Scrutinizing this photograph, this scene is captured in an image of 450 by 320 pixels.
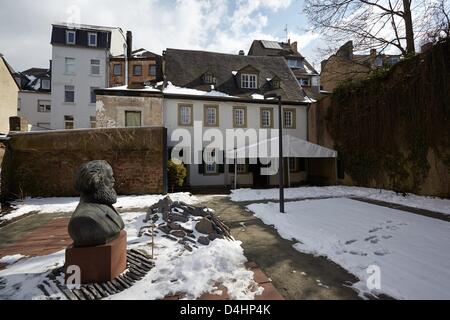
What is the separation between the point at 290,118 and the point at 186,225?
47.3ft

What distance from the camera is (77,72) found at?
2580 cm

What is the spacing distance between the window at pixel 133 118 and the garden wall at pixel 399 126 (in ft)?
40.9

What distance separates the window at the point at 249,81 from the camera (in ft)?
60.9

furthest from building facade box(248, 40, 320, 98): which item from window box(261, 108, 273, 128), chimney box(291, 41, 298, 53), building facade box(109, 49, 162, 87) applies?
window box(261, 108, 273, 128)

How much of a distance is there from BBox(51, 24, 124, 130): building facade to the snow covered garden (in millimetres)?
23960

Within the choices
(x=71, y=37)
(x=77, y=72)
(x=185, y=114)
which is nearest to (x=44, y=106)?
(x=77, y=72)

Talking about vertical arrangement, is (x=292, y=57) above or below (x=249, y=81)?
above

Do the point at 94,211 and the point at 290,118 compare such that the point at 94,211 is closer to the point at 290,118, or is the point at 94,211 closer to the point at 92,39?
the point at 290,118

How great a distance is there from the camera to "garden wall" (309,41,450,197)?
9.93m

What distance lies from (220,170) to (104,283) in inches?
531

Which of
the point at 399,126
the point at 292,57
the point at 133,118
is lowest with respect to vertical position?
the point at 399,126

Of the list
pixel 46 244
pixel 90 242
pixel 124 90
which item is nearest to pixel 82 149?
pixel 124 90

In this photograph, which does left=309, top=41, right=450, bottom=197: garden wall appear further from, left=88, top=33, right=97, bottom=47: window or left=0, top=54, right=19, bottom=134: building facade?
left=88, top=33, right=97, bottom=47: window
